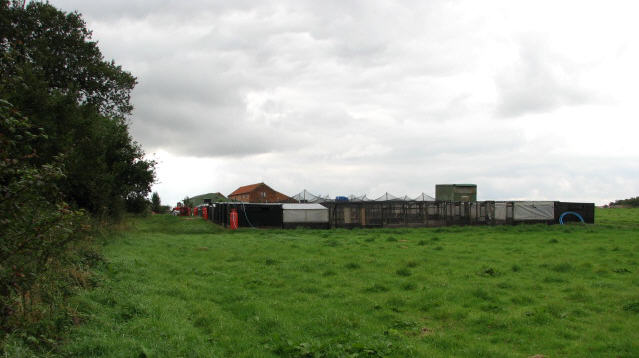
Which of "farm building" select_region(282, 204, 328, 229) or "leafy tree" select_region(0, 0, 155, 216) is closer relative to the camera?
"leafy tree" select_region(0, 0, 155, 216)

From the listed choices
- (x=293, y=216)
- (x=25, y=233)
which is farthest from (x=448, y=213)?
(x=25, y=233)

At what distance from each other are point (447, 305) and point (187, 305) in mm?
5594

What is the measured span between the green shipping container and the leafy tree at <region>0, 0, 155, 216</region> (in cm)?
2866

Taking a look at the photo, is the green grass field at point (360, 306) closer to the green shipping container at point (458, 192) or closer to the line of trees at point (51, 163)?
the line of trees at point (51, 163)

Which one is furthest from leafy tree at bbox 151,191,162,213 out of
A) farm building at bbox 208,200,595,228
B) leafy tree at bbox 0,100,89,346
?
leafy tree at bbox 0,100,89,346

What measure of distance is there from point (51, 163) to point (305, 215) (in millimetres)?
25727

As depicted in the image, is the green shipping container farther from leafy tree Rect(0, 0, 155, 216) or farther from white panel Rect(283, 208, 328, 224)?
leafy tree Rect(0, 0, 155, 216)

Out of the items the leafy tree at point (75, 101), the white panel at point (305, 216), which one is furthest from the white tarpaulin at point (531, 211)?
the leafy tree at point (75, 101)

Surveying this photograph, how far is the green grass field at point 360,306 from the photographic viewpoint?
7.12 metres

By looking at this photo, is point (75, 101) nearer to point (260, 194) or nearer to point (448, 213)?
point (448, 213)

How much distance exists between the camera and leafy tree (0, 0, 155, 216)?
14.1 metres

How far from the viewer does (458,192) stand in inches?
1778

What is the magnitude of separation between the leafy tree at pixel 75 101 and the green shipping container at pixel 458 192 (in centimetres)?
2866

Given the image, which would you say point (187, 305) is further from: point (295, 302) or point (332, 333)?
point (332, 333)
